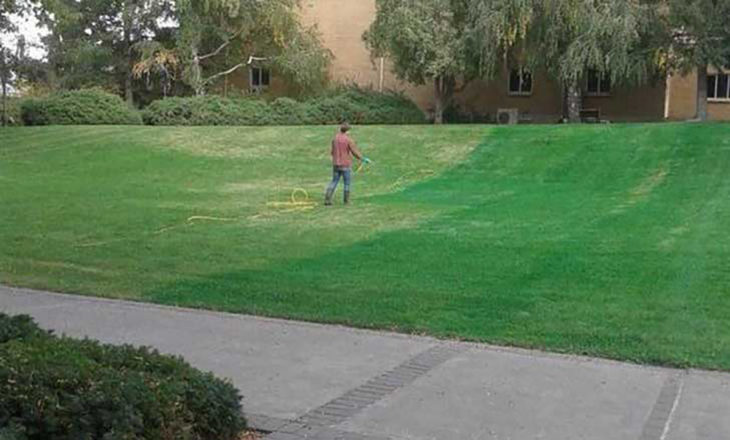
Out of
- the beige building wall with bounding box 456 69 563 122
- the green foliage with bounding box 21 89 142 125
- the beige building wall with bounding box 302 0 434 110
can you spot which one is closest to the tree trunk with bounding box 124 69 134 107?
the green foliage with bounding box 21 89 142 125

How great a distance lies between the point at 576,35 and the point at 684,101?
977 centimetres

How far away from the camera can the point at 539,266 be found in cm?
1127

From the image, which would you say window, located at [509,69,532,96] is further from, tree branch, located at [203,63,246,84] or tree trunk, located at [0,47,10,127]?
tree trunk, located at [0,47,10,127]

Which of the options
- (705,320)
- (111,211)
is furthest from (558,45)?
(705,320)

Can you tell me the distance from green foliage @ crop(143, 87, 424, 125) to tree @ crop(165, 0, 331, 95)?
7.01ft

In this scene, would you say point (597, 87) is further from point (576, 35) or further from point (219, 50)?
point (219, 50)

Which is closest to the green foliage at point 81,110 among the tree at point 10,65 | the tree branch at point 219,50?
the tree at point 10,65

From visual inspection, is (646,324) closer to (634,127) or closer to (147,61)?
(634,127)

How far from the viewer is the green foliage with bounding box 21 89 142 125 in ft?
135

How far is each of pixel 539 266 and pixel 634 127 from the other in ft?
73.9

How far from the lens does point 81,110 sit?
1623 inches

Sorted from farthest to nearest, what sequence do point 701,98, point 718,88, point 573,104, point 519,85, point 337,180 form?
point 519,85 → point 718,88 → point 573,104 → point 701,98 → point 337,180

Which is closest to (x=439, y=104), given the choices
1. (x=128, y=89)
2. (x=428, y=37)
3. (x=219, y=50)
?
(x=428, y=37)

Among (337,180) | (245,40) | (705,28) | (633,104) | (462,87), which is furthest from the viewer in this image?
(245,40)
